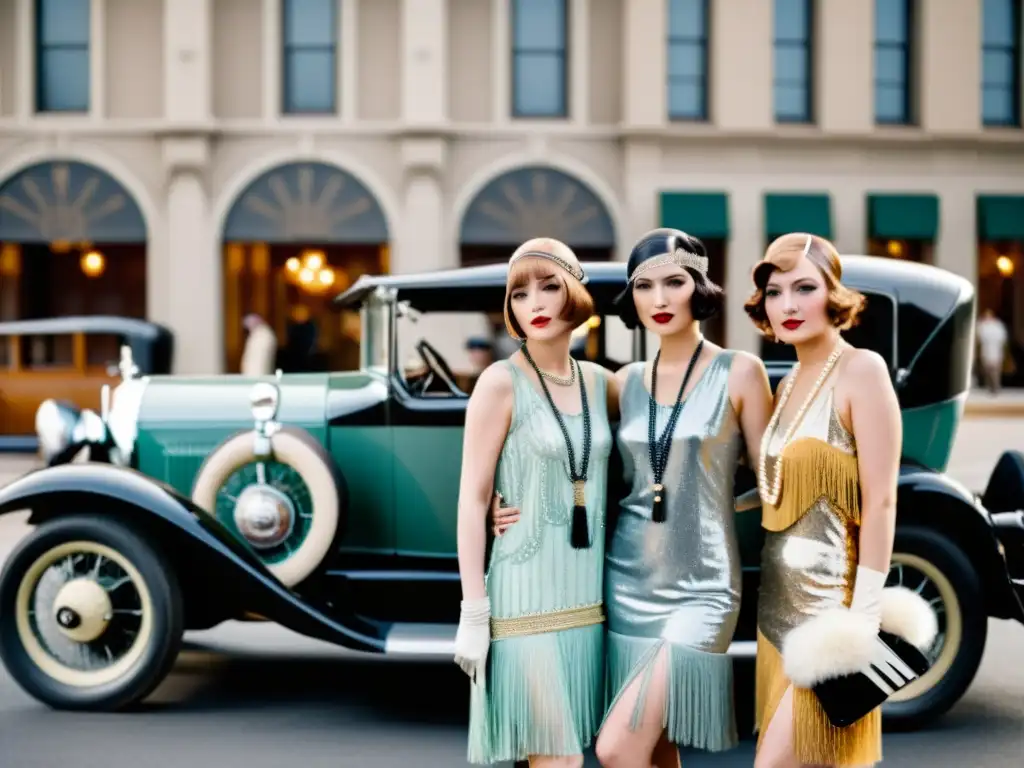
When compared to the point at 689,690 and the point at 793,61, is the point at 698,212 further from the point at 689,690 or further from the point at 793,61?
the point at 689,690

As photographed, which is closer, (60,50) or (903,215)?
(60,50)

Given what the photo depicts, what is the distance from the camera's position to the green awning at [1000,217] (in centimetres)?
2011

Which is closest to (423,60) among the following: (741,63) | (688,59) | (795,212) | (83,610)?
(688,59)

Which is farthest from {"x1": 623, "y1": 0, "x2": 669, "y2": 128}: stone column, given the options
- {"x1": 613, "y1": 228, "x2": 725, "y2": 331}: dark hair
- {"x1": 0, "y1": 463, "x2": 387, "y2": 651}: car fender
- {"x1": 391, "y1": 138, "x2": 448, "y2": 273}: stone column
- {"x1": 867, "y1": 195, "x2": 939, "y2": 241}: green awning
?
{"x1": 613, "y1": 228, "x2": 725, "y2": 331}: dark hair

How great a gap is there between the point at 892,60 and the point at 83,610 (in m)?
19.3

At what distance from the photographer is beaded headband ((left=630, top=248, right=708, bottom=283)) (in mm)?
2705

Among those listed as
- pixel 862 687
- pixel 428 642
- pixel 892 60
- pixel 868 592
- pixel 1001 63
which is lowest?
pixel 428 642

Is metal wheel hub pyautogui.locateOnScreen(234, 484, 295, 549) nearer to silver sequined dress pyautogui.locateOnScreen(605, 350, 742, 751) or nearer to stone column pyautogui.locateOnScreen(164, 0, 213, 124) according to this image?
silver sequined dress pyautogui.locateOnScreen(605, 350, 742, 751)

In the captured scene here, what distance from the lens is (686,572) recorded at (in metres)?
2.63

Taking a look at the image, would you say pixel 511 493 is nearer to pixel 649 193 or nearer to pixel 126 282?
pixel 649 193

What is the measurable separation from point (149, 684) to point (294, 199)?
15499mm

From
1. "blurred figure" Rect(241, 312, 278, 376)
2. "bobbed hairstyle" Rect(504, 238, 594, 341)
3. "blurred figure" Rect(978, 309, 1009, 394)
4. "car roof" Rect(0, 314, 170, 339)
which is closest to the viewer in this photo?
"bobbed hairstyle" Rect(504, 238, 594, 341)

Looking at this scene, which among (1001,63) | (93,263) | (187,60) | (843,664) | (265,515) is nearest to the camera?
(843,664)

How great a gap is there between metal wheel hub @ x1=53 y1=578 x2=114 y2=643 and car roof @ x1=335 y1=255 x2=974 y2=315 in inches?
69.5
